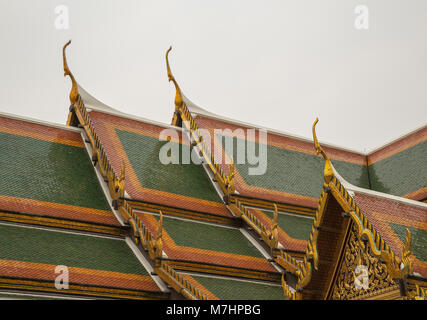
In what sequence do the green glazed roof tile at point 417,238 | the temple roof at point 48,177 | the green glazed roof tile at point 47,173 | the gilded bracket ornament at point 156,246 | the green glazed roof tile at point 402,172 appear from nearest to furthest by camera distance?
the green glazed roof tile at point 417,238, the gilded bracket ornament at point 156,246, the temple roof at point 48,177, the green glazed roof tile at point 47,173, the green glazed roof tile at point 402,172

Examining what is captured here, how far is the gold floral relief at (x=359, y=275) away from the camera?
656 cm

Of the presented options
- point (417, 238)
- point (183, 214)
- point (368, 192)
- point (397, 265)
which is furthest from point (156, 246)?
point (397, 265)

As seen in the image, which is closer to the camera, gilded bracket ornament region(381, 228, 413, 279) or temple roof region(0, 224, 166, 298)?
gilded bracket ornament region(381, 228, 413, 279)

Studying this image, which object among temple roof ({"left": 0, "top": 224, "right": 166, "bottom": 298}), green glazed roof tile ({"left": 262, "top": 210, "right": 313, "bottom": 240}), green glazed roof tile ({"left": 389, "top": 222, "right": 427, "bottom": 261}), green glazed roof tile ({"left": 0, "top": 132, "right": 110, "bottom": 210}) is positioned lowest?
green glazed roof tile ({"left": 389, "top": 222, "right": 427, "bottom": 261})

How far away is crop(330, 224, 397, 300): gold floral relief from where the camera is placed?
21.5 feet

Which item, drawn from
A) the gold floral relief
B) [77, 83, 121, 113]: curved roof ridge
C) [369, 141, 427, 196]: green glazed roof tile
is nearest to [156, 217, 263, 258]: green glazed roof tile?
[77, 83, 121, 113]: curved roof ridge

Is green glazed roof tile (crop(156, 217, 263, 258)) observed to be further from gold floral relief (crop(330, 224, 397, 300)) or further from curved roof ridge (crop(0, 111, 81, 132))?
gold floral relief (crop(330, 224, 397, 300))

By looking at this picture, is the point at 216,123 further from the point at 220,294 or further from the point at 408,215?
the point at 408,215

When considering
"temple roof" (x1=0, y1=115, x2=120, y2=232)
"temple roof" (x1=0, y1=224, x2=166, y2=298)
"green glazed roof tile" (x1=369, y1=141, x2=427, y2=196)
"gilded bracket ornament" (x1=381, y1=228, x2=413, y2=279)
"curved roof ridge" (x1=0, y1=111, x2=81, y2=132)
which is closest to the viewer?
"gilded bracket ornament" (x1=381, y1=228, x2=413, y2=279)

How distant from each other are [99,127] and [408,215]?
9280mm

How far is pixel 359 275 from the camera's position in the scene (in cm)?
673

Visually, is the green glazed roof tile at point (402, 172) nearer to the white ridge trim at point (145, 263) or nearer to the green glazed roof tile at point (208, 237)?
the green glazed roof tile at point (208, 237)

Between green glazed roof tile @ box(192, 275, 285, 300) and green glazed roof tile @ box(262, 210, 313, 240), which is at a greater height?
green glazed roof tile @ box(262, 210, 313, 240)

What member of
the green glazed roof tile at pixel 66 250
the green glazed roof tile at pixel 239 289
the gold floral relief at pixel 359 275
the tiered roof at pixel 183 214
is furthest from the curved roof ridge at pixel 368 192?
the green glazed roof tile at pixel 66 250
